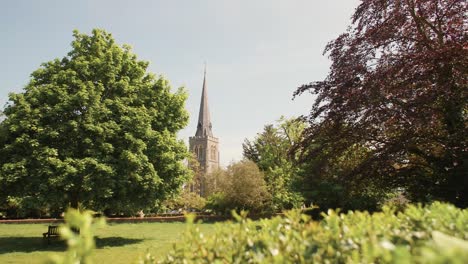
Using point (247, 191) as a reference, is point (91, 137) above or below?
above

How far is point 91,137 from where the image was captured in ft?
57.4

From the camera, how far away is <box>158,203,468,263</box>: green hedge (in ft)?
7.56

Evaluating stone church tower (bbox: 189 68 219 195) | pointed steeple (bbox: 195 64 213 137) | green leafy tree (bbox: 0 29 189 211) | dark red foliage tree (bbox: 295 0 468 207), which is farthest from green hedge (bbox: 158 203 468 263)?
stone church tower (bbox: 189 68 219 195)

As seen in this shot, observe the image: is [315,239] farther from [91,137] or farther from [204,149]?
[204,149]

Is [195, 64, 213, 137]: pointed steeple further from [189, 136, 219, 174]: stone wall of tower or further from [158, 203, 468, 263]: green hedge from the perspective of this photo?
[158, 203, 468, 263]: green hedge

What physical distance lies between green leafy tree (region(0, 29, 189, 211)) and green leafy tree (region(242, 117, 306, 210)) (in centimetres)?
2243

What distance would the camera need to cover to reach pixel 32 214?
38.9 metres

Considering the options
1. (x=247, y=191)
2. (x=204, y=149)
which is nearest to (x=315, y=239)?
(x=247, y=191)

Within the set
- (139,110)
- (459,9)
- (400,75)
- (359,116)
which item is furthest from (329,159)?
(139,110)

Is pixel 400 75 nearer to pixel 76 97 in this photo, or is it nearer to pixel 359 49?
pixel 359 49

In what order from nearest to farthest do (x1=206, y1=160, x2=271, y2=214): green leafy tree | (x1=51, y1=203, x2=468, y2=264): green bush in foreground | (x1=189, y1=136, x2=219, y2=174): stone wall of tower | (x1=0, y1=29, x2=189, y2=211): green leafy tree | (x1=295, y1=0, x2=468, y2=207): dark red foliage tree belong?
(x1=51, y1=203, x2=468, y2=264): green bush in foreground, (x1=295, y1=0, x2=468, y2=207): dark red foliage tree, (x1=0, y1=29, x2=189, y2=211): green leafy tree, (x1=206, y1=160, x2=271, y2=214): green leafy tree, (x1=189, y1=136, x2=219, y2=174): stone wall of tower

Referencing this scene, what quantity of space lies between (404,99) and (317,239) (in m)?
11.9

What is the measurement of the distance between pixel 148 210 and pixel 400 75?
13.9m

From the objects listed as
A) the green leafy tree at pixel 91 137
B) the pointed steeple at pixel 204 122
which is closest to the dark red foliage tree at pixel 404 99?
the green leafy tree at pixel 91 137
